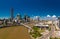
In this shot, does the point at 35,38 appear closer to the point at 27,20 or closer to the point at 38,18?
the point at 27,20

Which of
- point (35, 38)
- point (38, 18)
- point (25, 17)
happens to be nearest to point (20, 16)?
point (25, 17)

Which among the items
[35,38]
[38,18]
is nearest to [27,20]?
[38,18]

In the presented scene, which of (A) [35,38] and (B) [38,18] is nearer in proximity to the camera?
(A) [35,38]

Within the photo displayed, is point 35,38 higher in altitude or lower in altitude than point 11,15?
lower

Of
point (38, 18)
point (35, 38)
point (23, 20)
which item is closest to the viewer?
point (35, 38)

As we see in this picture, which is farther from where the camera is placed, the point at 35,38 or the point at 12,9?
the point at 12,9

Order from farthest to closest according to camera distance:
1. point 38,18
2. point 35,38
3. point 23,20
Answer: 1. point 38,18
2. point 23,20
3. point 35,38

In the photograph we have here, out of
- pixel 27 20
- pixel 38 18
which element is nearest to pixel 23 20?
pixel 27 20

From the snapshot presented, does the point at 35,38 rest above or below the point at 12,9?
below

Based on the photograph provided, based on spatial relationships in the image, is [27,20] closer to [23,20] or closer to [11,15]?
[23,20]
